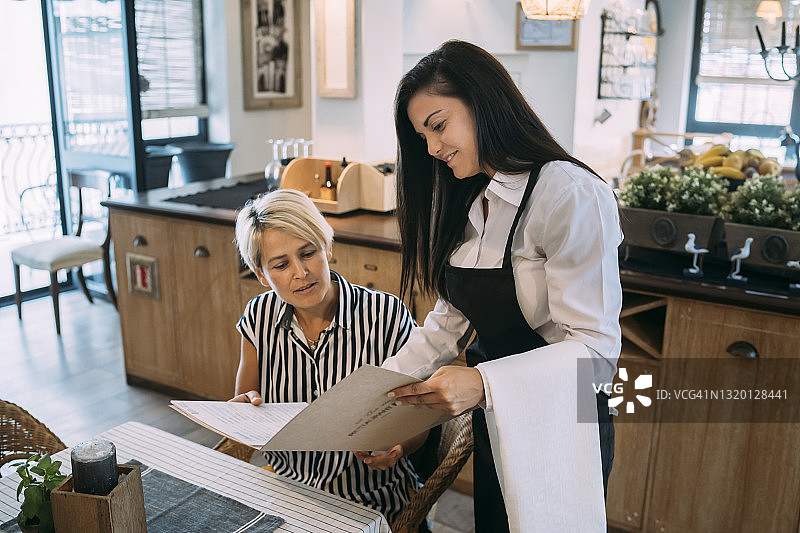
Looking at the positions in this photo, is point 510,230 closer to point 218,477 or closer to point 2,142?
point 218,477

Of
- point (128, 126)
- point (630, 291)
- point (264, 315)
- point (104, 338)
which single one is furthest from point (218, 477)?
point (128, 126)

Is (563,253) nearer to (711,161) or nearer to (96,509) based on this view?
(96,509)

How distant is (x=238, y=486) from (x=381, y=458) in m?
0.31

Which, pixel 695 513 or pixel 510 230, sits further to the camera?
pixel 695 513

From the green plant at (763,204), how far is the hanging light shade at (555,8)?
172cm

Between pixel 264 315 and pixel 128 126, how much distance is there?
3172mm

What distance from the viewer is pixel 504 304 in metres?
1.34

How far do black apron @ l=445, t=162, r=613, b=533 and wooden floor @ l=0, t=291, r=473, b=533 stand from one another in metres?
1.03

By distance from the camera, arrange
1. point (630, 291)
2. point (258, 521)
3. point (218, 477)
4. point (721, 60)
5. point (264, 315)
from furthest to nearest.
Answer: point (721, 60)
point (630, 291)
point (264, 315)
point (218, 477)
point (258, 521)

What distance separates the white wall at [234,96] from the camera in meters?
5.64

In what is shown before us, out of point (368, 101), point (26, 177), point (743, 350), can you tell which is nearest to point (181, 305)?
point (368, 101)

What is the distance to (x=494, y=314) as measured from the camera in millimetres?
1365

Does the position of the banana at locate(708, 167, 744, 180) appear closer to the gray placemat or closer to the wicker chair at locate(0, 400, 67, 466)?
the gray placemat

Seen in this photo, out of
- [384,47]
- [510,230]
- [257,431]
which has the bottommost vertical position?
[257,431]
